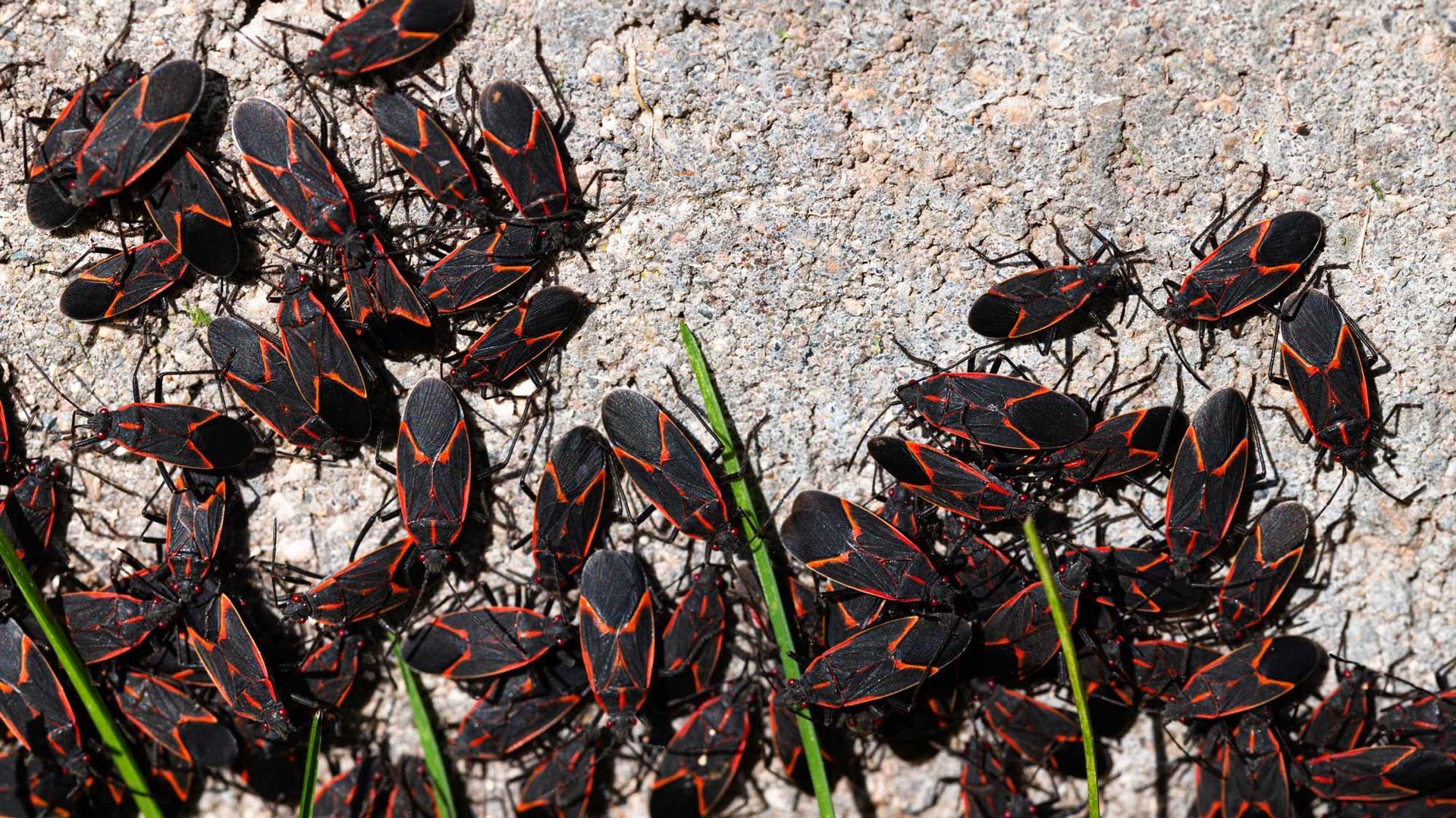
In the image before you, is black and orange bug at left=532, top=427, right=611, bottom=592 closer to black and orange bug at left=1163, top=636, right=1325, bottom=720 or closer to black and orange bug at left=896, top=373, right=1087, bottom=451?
black and orange bug at left=896, top=373, right=1087, bottom=451

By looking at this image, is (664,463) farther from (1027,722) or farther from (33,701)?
(33,701)

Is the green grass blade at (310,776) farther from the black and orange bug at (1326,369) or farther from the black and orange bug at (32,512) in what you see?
the black and orange bug at (1326,369)

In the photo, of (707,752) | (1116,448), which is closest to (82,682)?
(707,752)

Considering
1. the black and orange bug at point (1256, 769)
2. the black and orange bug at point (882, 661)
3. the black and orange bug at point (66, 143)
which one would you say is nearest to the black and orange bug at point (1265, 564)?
the black and orange bug at point (1256, 769)

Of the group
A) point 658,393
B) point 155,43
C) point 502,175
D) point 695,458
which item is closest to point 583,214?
point 502,175

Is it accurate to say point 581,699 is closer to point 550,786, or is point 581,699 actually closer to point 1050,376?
point 550,786

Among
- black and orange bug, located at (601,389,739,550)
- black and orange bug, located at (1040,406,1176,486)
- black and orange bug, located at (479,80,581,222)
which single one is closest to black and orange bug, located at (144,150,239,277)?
black and orange bug, located at (479,80,581,222)

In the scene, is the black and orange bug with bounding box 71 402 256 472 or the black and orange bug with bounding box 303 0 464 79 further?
the black and orange bug with bounding box 71 402 256 472
